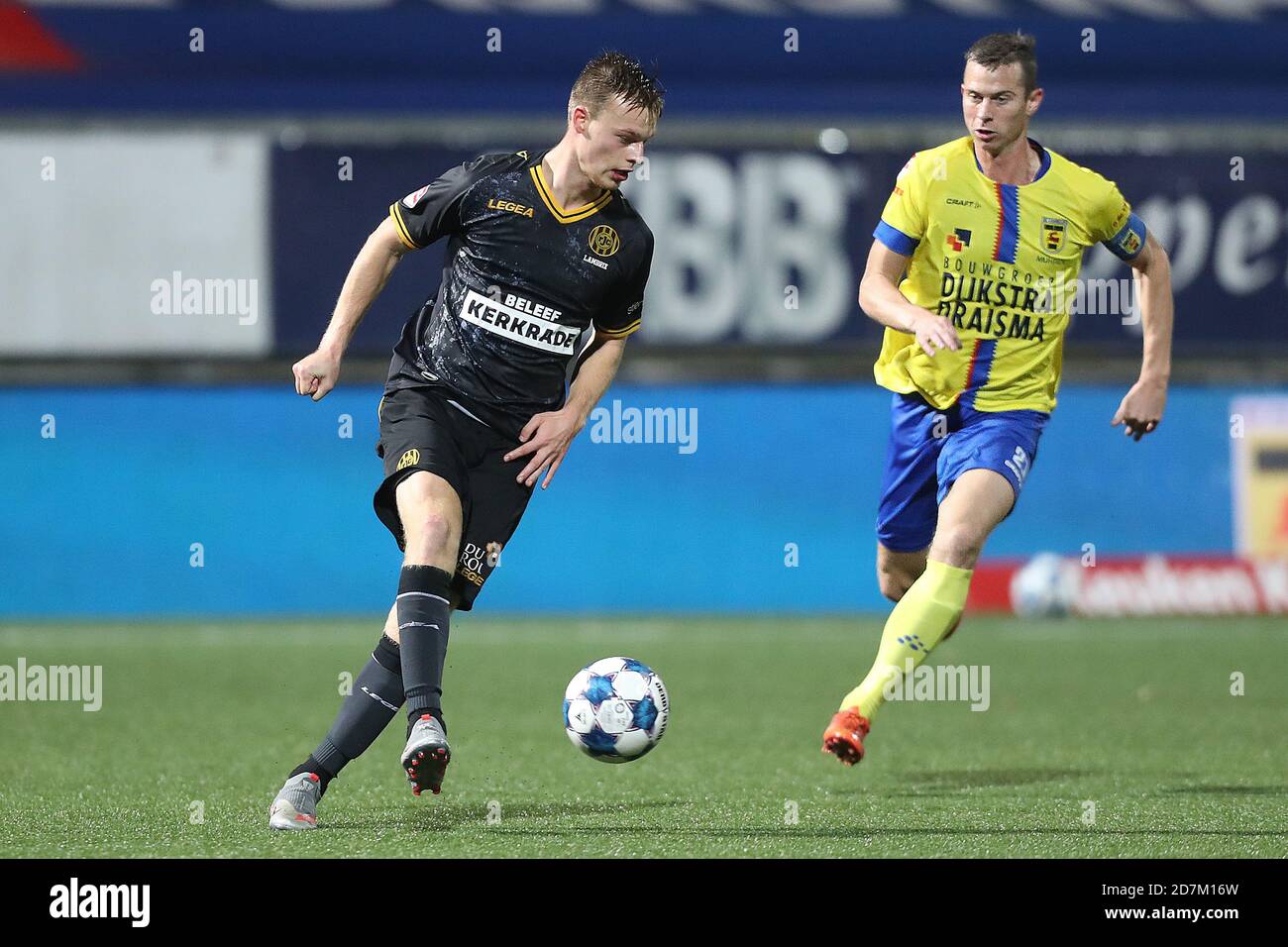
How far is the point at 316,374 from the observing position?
5199 millimetres

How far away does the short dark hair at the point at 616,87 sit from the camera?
209 inches

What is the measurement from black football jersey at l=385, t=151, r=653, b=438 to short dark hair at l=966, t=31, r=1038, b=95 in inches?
45.2

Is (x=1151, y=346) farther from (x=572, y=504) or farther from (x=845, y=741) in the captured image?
(x=572, y=504)

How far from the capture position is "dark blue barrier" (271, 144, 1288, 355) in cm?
1330

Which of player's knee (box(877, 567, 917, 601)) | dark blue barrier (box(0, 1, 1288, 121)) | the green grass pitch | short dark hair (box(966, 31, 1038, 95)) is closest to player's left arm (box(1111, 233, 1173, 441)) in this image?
short dark hair (box(966, 31, 1038, 95))

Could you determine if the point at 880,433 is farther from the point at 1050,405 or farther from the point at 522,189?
the point at 522,189

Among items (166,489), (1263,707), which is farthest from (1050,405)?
(166,489)

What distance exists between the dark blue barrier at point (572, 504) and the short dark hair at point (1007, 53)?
7473 mm

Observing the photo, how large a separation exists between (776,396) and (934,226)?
24.9 feet

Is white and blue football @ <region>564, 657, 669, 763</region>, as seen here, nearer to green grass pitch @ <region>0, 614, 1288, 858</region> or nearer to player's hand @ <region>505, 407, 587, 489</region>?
green grass pitch @ <region>0, 614, 1288, 858</region>

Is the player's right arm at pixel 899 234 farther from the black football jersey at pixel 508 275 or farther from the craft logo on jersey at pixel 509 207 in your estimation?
the craft logo on jersey at pixel 509 207

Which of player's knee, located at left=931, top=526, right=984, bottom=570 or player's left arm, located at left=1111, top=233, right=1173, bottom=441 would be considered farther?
player's left arm, located at left=1111, top=233, right=1173, bottom=441
